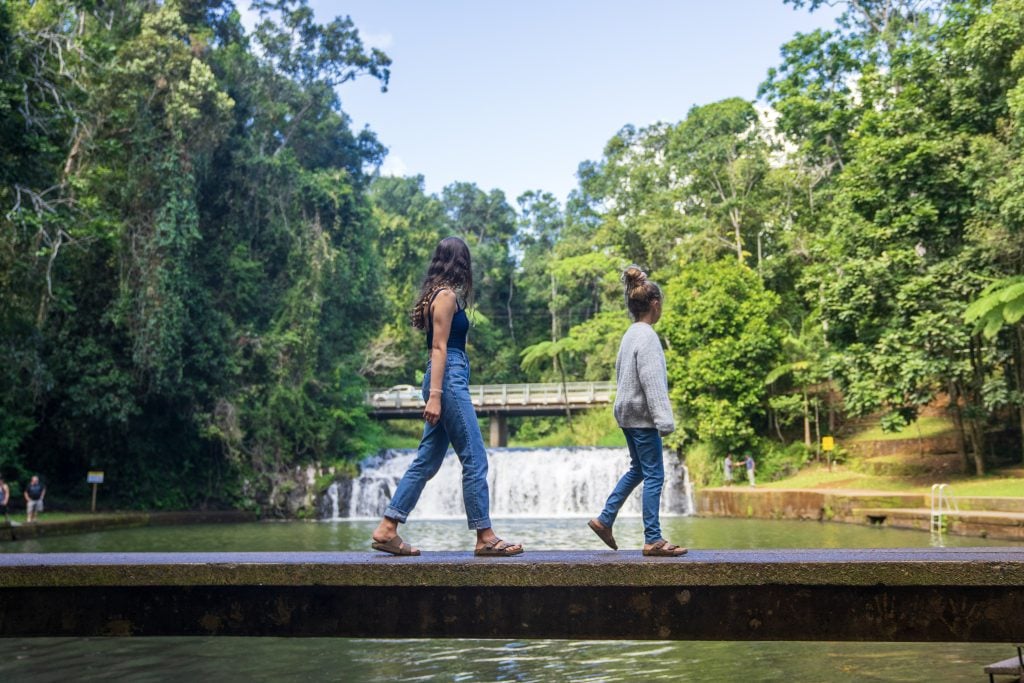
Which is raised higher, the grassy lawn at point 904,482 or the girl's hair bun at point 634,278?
the girl's hair bun at point 634,278

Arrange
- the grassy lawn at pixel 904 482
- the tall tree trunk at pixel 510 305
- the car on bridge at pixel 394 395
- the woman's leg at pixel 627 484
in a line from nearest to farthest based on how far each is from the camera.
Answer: the woman's leg at pixel 627 484 < the grassy lawn at pixel 904 482 < the car on bridge at pixel 394 395 < the tall tree trunk at pixel 510 305

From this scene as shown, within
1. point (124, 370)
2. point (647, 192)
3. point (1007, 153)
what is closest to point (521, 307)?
point (647, 192)

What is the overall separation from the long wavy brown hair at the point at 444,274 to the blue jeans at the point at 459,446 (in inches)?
10.6

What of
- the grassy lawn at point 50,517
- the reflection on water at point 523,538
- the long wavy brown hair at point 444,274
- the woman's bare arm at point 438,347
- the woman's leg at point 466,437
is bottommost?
the reflection on water at point 523,538

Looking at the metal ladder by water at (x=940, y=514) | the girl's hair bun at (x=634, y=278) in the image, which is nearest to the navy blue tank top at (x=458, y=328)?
the girl's hair bun at (x=634, y=278)

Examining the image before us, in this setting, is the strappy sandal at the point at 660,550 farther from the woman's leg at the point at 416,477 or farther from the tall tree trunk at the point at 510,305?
the tall tree trunk at the point at 510,305

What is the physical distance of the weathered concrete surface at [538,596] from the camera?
14.3 feet

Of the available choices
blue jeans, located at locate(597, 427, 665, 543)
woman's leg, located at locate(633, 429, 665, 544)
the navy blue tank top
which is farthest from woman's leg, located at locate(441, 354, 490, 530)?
woman's leg, located at locate(633, 429, 665, 544)

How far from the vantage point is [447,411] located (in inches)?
215

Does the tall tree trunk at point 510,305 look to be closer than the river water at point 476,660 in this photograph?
No

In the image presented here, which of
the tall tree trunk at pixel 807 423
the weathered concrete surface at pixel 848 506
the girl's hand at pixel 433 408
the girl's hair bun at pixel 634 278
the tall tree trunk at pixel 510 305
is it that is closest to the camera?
the girl's hand at pixel 433 408

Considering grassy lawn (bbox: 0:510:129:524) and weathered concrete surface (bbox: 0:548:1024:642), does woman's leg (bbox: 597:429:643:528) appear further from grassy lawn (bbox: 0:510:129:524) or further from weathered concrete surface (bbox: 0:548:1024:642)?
grassy lawn (bbox: 0:510:129:524)

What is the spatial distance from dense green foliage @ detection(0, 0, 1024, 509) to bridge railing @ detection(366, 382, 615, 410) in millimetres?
2277

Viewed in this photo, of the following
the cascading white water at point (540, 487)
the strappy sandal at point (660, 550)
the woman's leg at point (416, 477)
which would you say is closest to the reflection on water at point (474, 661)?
the strappy sandal at point (660, 550)
